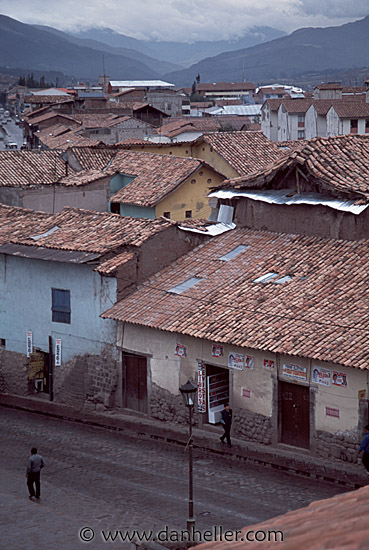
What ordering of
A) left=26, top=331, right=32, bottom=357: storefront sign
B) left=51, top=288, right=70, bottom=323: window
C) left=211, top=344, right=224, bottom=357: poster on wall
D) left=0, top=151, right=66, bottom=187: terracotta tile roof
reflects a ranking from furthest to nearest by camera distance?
1. left=0, top=151, right=66, bottom=187: terracotta tile roof
2. left=26, top=331, right=32, bottom=357: storefront sign
3. left=51, top=288, right=70, bottom=323: window
4. left=211, top=344, right=224, bottom=357: poster on wall

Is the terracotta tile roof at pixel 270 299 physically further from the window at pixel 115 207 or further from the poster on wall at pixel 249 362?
the window at pixel 115 207

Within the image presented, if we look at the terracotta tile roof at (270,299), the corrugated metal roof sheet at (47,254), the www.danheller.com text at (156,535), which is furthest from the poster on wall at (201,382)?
the www.danheller.com text at (156,535)

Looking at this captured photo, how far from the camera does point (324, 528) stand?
7.22m

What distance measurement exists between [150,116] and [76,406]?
208 ft

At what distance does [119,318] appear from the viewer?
24.3 m

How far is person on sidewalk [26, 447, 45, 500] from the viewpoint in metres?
18.8

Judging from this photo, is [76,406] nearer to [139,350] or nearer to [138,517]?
[139,350]

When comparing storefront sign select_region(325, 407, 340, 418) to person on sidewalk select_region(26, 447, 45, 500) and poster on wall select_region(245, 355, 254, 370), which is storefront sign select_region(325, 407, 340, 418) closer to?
poster on wall select_region(245, 355, 254, 370)

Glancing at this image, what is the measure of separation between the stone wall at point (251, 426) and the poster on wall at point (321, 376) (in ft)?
6.03

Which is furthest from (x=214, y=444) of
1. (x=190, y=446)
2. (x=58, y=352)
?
(x=58, y=352)

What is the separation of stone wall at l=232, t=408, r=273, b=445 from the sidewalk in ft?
0.51

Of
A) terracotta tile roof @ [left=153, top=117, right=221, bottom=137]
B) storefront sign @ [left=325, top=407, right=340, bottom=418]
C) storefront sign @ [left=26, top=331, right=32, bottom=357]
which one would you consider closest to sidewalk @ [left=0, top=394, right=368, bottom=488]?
storefront sign @ [left=325, top=407, right=340, bottom=418]

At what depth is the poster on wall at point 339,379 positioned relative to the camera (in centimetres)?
2011

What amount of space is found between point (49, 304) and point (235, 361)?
6954 mm
